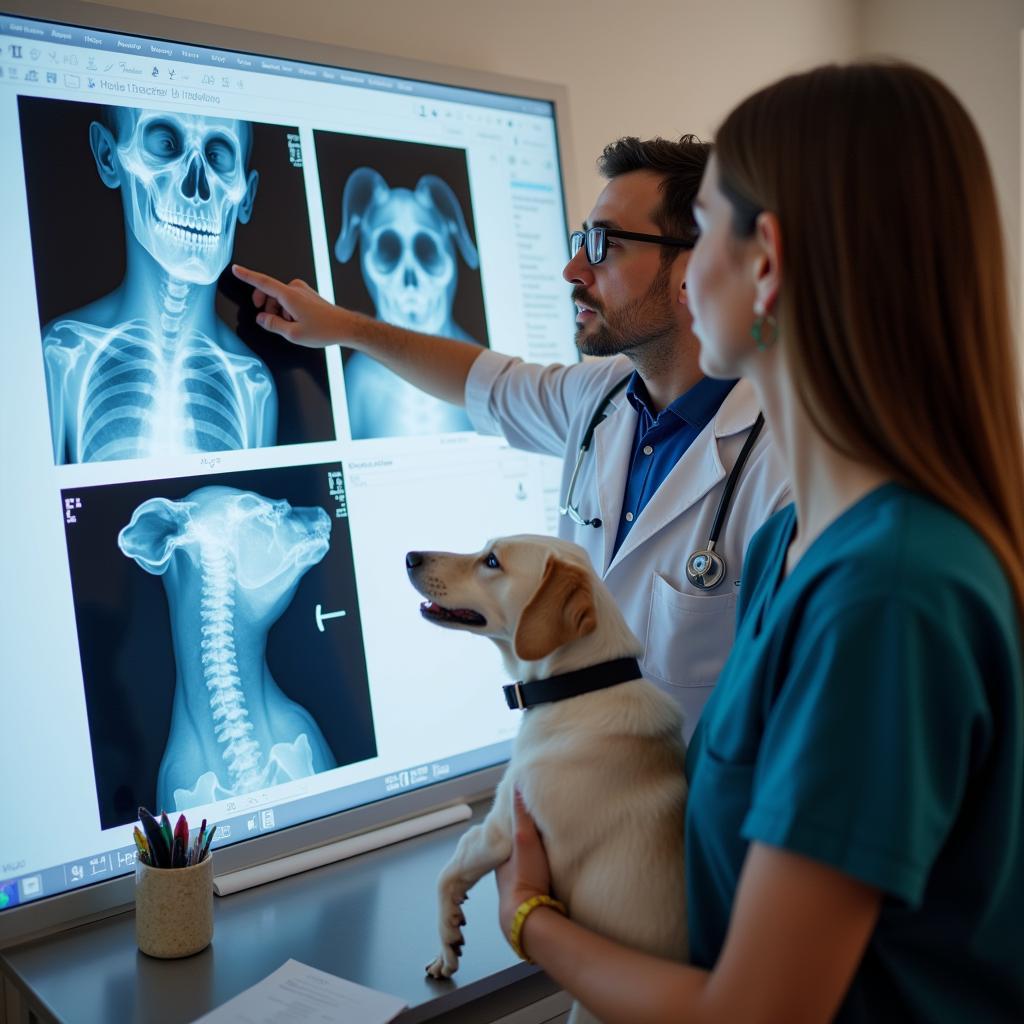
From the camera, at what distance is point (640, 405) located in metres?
1.73

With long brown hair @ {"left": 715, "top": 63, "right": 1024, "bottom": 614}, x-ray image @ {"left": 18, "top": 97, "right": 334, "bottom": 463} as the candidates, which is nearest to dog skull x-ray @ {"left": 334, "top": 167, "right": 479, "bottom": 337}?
x-ray image @ {"left": 18, "top": 97, "right": 334, "bottom": 463}

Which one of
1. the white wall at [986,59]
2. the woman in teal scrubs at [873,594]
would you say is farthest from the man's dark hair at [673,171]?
the white wall at [986,59]

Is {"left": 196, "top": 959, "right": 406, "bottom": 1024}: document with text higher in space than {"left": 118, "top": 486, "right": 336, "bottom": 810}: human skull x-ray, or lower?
lower

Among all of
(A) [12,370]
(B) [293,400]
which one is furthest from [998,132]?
(A) [12,370]

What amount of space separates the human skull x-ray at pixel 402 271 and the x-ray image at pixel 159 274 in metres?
0.09

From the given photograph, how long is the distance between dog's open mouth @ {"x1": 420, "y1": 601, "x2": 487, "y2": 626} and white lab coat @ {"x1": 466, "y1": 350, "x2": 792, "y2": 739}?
332mm

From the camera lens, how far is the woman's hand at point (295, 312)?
1.61m

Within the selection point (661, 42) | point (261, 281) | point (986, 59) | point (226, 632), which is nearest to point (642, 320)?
point (261, 281)

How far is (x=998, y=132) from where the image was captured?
280cm

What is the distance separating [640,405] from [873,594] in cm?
99

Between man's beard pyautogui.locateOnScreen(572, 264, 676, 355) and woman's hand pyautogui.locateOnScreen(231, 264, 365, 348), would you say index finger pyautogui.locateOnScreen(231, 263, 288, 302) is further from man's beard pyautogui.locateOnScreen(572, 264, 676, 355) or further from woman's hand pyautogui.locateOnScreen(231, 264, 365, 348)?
man's beard pyautogui.locateOnScreen(572, 264, 676, 355)

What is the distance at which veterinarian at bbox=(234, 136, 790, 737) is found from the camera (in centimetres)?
153

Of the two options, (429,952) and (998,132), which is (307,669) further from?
(998,132)

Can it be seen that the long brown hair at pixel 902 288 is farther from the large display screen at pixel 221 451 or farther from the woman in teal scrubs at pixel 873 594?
the large display screen at pixel 221 451
